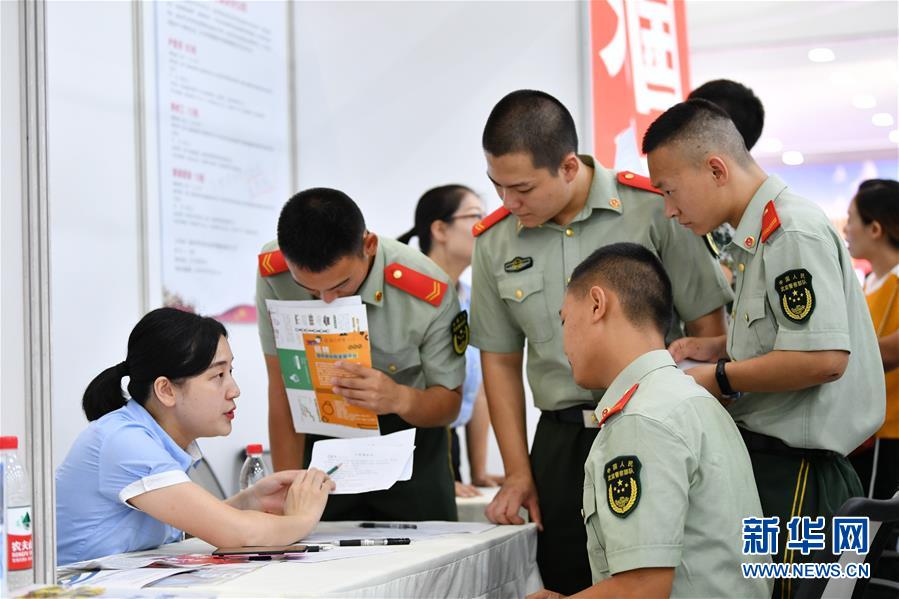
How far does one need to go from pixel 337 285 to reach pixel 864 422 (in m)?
A: 1.13

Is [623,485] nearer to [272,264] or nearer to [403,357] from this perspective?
[403,357]

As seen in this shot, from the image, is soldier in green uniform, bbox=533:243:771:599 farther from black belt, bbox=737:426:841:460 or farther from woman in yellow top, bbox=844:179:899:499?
woman in yellow top, bbox=844:179:899:499

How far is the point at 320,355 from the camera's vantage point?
2297mm

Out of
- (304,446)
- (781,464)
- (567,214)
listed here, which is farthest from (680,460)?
(304,446)

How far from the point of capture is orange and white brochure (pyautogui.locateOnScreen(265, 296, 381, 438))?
7.39ft

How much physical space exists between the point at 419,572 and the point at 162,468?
1.85 feet

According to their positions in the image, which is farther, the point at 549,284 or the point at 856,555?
the point at 549,284

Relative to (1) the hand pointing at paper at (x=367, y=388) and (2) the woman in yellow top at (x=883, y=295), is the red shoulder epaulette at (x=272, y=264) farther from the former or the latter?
(2) the woman in yellow top at (x=883, y=295)

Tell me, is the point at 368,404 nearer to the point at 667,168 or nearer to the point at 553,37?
the point at 667,168

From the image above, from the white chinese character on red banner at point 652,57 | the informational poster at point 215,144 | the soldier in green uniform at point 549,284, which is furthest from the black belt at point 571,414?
the white chinese character on red banner at point 652,57

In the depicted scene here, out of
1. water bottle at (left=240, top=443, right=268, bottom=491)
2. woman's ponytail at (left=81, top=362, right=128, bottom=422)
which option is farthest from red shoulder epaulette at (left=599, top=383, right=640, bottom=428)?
water bottle at (left=240, top=443, right=268, bottom=491)

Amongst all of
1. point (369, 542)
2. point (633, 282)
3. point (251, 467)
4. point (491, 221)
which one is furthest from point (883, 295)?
point (251, 467)

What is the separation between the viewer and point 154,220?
3.60 metres

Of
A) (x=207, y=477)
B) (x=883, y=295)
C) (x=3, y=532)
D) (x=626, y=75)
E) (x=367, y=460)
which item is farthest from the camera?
(x=626, y=75)
